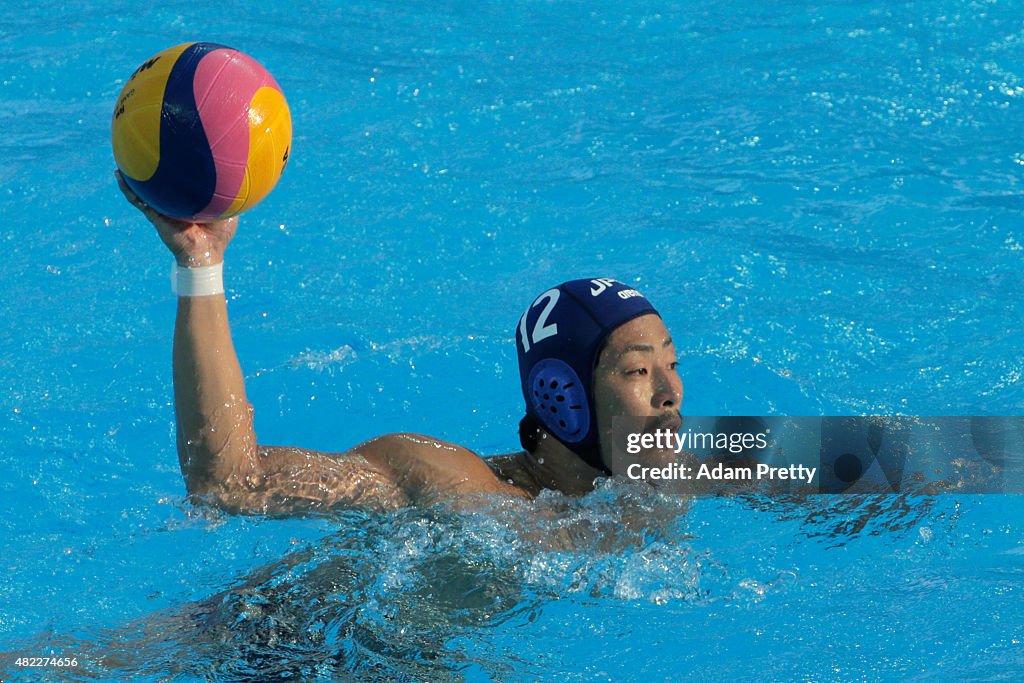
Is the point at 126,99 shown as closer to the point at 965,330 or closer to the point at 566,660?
the point at 566,660

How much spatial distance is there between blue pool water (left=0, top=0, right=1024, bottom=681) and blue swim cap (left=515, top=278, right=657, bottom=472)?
29cm

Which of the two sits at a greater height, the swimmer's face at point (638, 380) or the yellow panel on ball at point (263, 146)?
the yellow panel on ball at point (263, 146)

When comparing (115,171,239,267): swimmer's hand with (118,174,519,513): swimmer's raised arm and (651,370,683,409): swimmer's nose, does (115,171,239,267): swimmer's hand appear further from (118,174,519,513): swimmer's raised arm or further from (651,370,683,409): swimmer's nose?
(651,370,683,409): swimmer's nose

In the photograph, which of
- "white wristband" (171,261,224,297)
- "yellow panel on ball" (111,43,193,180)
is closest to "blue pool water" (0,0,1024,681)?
"white wristband" (171,261,224,297)

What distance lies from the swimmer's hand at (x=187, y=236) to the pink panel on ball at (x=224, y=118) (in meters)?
0.06

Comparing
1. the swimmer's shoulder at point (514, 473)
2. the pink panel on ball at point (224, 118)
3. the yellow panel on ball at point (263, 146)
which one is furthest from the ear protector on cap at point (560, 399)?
the pink panel on ball at point (224, 118)

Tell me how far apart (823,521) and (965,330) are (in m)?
2.20

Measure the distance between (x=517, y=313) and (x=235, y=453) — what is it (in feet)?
10.5

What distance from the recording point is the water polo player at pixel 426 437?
141 inches

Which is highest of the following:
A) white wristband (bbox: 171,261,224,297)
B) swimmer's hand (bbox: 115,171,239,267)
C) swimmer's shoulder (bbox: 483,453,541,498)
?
swimmer's hand (bbox: 115,171,239,267)

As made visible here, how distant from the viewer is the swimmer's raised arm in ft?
11.7

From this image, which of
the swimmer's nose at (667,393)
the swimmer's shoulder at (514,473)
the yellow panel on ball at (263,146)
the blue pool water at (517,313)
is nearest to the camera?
the yellow panel on ball at (263,146)

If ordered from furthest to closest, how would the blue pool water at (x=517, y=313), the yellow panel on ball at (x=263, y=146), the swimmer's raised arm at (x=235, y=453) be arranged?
the blue pool water at (x=517, y=313), the yellow panel on ball at (x=263, y=146), the swimmer's raised arm at (x=235, y=453)

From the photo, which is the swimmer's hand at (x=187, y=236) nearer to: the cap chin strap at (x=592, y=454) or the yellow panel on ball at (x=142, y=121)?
the yellow panel on ball at (x=142, y=121)
